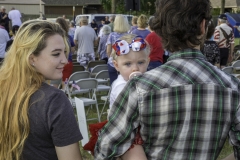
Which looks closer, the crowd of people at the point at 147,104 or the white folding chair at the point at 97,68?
the crowd of people at the point at 147,104

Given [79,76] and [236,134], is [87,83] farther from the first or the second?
[236,134]

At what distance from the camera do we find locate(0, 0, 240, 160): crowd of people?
161 centimetres

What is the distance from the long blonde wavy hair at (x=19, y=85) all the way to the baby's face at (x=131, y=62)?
85 centimetres

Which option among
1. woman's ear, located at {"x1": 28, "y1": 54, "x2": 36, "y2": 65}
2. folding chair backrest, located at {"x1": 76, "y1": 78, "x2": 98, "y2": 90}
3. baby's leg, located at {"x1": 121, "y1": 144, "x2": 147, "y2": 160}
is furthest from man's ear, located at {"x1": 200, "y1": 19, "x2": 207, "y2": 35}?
folding chair backrest, located at {"x1": 76, "y1": 78, "x2": 98, "y2": 90}

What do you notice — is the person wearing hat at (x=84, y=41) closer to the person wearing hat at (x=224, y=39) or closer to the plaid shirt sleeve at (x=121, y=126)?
the person wearing hat at (x=224, y=39)

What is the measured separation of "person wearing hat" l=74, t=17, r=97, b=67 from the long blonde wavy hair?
8.12 m

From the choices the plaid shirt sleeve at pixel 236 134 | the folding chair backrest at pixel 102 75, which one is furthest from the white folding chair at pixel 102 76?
the plaid shirt sleeve at pixel 236 134

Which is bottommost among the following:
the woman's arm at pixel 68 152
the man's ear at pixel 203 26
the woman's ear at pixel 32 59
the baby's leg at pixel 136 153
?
the woman's arm at pixel 68 152

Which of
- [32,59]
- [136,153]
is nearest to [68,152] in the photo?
[136,153]

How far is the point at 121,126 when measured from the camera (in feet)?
5.45

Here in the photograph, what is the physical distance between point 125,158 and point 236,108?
1.68ft

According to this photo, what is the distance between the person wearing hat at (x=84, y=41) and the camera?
33.1 ft

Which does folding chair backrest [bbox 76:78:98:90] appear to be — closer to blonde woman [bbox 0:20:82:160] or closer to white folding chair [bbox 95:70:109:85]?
white folding chair [bbox 95:70:109:85]

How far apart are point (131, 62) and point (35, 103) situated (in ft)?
3.52
